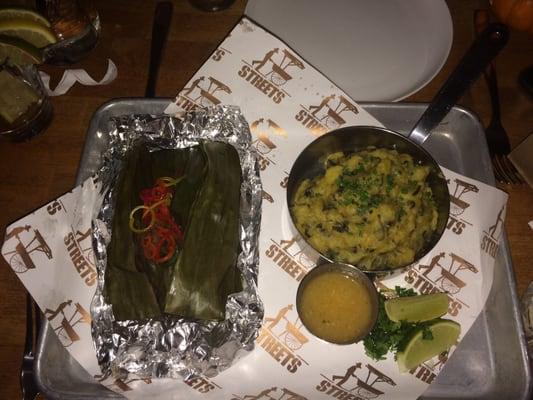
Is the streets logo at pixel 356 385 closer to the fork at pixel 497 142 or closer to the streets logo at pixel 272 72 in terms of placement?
the fork at pixel 497 142

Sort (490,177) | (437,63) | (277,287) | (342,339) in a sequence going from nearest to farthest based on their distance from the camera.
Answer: (342,339)
(277,287)
(490,177)
(437,63)

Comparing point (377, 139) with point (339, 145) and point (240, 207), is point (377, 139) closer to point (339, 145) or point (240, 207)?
point (339, 145)

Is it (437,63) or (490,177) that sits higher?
(437,63)

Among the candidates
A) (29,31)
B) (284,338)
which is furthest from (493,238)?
(29,31)

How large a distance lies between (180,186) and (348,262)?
3.12 feet

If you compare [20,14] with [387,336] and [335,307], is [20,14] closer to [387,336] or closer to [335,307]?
[335,307]

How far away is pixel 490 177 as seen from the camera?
2391 mm

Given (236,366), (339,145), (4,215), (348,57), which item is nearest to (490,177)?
(339,145)

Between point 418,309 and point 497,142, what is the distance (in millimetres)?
1175

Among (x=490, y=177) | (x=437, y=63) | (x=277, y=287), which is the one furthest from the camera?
(x=437, y=63)

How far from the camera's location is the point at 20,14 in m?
2.65

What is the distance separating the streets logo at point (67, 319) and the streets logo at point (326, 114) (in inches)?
59.4

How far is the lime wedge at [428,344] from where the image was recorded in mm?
1924

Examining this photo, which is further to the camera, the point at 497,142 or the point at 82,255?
the point at 497,142
